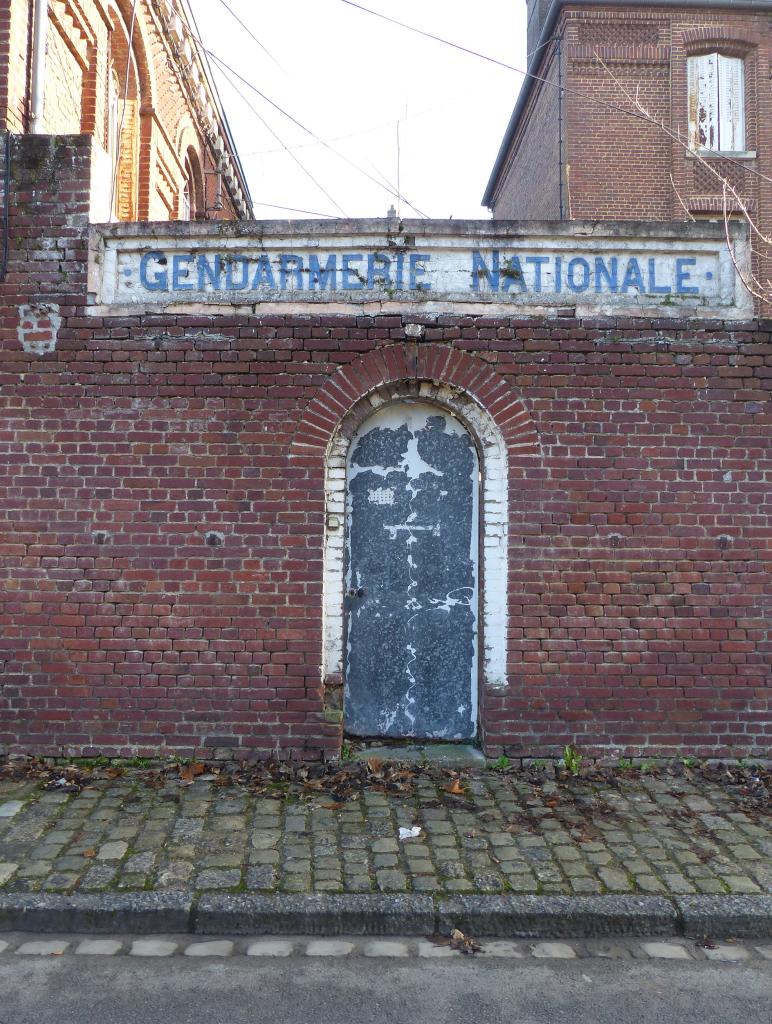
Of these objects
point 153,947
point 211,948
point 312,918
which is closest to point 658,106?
point 312,918

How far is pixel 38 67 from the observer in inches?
252

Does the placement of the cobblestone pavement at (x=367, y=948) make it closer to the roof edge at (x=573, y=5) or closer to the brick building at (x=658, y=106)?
the brick building at (x=658, y=106)

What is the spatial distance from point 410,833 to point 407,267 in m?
4.01

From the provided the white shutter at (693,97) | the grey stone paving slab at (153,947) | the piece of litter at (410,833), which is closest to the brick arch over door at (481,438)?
the piece of litter at (410,833)

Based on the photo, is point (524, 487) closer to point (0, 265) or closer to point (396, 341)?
point (396, 341)

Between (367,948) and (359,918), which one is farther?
(359,918)

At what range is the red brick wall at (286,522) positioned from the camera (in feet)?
19.0

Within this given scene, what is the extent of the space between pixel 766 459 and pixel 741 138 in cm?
1288

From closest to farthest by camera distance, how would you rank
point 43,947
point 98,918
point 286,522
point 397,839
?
point 43,947 → point 98,918 → point 397,839 → point 286,522

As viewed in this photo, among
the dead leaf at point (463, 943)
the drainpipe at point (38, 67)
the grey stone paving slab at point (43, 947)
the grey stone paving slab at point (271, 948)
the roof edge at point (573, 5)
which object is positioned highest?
the roof edge at point (573, 5)

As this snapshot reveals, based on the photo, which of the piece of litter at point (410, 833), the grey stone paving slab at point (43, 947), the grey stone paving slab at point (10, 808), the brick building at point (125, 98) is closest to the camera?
the grey stone paving slab at point (43, 947)

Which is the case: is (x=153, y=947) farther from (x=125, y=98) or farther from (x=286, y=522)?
(x=125, y=98)

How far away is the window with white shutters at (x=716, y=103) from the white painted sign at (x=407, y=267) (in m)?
11.8

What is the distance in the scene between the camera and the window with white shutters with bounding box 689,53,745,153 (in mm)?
15719
